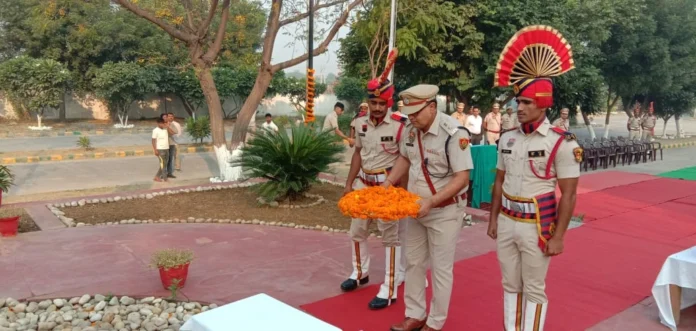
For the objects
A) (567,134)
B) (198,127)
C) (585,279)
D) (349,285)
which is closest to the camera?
(567,134)

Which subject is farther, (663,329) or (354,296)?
(354,296)

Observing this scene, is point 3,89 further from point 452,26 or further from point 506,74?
point 506,74

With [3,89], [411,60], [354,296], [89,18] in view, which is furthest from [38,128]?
[354,296]

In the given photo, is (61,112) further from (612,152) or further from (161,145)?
(612,152)

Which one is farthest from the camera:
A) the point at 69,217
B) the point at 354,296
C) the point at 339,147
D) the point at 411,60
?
the point at 411,60

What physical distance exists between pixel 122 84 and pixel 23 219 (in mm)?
19649

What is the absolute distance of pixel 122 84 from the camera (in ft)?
84.2

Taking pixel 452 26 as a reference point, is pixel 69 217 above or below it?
below

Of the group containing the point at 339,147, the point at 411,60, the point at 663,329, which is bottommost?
the point at 663,329

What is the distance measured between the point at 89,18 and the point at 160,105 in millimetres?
5787

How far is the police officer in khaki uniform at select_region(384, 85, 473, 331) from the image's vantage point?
3.76 metres

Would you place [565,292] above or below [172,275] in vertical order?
below

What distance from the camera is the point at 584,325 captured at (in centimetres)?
435

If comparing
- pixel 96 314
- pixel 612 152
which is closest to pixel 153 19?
pixel 96 314
